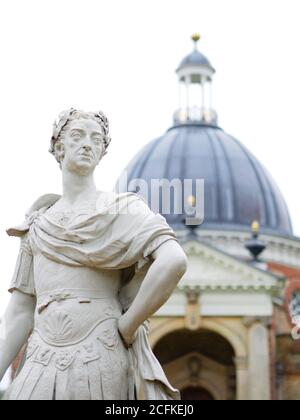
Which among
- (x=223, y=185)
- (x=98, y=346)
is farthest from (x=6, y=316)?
(x=223, y=185)

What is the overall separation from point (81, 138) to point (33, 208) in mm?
472

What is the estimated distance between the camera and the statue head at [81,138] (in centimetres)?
621

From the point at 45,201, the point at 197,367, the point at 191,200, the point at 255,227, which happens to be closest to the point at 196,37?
the point at 255,227

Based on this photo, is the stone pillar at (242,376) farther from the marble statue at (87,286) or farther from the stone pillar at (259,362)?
the marble statue at (87,286)

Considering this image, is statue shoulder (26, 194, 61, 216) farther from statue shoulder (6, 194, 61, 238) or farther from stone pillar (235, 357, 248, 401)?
stone pillar (235, 357, 248, 401)

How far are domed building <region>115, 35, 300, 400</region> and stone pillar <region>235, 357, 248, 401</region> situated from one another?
40mm

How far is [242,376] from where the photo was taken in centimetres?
5100

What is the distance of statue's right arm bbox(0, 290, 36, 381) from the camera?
611 centimetres

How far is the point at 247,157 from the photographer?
213 ft

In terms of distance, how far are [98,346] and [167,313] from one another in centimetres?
4557

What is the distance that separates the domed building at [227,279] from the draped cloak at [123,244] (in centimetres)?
3635

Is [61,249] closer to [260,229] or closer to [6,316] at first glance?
[6,316]

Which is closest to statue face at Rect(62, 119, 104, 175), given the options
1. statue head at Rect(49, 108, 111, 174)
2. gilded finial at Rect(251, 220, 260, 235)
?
statue head at Rect(49, 108, 111, 174)

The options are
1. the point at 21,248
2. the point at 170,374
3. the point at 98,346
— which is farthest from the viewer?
the point at 170,374
